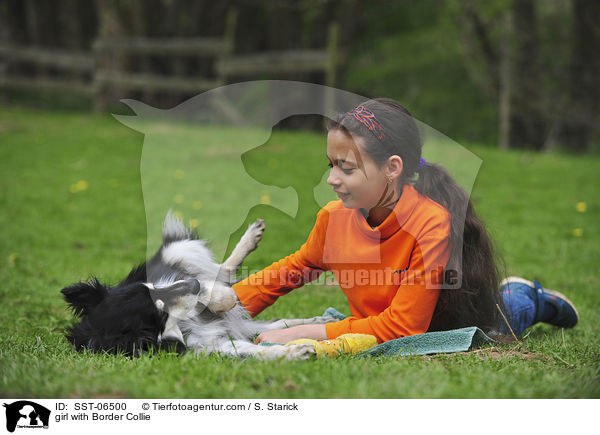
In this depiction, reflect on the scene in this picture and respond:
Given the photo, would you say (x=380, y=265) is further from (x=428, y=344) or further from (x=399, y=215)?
→ (x=428, y=344)

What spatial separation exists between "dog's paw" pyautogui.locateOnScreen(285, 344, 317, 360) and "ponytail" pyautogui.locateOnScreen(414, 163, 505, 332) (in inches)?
31.4

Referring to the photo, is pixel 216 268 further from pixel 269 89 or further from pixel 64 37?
pixel 64 37

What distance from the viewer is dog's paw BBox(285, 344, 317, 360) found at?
278cm

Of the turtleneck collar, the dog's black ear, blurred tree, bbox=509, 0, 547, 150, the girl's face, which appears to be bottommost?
the dog's black ear

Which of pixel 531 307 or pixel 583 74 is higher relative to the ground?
pixel 583 74

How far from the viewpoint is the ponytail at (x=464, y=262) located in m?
3.06

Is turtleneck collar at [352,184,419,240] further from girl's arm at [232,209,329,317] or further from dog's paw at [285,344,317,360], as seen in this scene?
dog's paw at [285,344,317,360]

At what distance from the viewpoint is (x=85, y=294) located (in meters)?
3.02

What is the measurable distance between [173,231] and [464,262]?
1.74 meters

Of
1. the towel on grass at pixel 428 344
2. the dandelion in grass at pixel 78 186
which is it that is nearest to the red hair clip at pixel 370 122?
the towel on grass at pixel 428 344

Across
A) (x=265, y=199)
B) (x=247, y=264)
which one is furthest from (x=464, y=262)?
(x=265, y=199)
